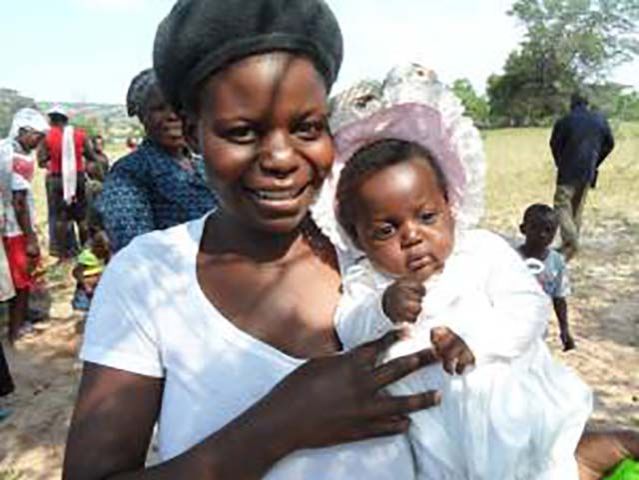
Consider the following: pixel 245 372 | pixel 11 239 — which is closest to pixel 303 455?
pixel 245 372

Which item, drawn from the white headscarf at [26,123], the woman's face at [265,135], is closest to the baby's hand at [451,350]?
the woman's face at [265,135]

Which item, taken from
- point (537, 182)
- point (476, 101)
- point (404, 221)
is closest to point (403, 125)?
point (404, 221)

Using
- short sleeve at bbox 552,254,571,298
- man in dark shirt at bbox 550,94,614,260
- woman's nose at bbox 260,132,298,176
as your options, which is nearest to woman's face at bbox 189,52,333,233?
woman's nose at bbox 260,132,298,176

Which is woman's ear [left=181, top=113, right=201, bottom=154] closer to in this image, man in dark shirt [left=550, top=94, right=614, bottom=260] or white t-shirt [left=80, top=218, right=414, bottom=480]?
white t-shirt [left=80, top=218, right=414, bottom=480]

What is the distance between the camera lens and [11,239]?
6430mm

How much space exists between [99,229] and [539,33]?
152 feet

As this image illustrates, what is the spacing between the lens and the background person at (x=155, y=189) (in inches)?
116

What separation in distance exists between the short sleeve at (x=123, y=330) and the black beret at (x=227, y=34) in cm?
31

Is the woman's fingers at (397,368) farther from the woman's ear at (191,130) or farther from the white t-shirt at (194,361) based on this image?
the woman's ear at (191,130)

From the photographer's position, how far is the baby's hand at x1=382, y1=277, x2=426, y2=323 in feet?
4.83

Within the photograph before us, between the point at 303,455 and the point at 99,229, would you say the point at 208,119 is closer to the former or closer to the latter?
the point at 303,455

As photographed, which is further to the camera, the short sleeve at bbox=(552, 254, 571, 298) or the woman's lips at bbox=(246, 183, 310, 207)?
the short sleeve at bbox=(552, 254, 571, 298)

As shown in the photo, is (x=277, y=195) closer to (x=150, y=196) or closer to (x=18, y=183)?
(x=150, y=196)

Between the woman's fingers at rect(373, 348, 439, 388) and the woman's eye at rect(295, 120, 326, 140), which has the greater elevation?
the woman's eye at rect(295, 120, 326, 140)
